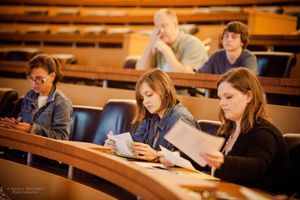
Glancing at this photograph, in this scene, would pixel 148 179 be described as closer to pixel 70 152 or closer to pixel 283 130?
pixel 70 152

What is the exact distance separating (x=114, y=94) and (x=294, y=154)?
148 cm

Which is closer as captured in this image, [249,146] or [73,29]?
[249,146]

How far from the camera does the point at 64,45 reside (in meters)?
6.24

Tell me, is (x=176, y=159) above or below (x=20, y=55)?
below

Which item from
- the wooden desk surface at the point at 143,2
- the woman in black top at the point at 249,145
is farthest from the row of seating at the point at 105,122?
the wooden desk surface at the point at 143,2

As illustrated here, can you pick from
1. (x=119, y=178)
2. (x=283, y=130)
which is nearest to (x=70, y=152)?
(x=119, y=178)

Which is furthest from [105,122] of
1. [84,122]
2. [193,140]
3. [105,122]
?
[193,140]

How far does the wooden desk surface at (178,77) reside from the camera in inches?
92.7

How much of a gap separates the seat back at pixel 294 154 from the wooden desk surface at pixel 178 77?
61 centimetres

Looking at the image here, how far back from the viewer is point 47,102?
2576 mm

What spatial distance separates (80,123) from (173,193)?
62.9 inches

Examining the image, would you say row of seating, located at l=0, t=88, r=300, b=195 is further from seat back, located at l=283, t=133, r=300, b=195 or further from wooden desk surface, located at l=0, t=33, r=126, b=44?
wooden desk surface, located at l=0, t=33, r=126, b=44

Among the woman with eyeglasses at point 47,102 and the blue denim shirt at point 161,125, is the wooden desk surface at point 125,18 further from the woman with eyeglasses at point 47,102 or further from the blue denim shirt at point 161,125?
the blue denim shirt at point 161,125

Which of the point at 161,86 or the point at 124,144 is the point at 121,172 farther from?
the point at 161,86
